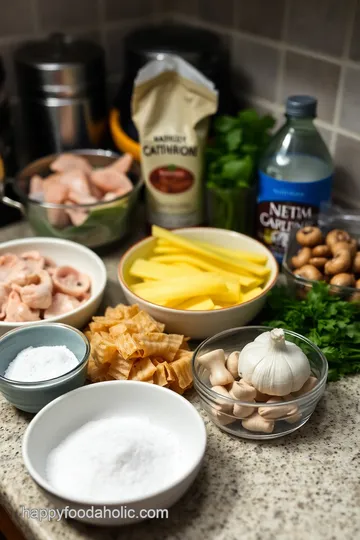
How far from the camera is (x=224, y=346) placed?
880 millimetres

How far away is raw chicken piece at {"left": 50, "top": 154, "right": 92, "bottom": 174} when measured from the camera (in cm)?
121

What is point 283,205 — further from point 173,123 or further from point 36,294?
point 36,294

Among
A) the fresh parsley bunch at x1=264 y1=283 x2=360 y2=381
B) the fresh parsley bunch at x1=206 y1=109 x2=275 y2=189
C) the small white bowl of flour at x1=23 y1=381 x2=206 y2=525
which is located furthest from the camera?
the fresh parsley bunch at x1=206 y1=109 x2=275 y2=189

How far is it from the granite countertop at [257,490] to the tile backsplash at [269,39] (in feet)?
1.81

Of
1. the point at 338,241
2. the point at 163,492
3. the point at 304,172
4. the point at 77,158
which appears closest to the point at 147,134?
the point at 77,158

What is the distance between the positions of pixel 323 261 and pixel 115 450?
1.55 feet

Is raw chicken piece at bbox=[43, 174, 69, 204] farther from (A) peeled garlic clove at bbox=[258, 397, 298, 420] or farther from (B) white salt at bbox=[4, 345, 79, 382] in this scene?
(A) peeled garlic clove at bbox=[258, 397, 298, 420]

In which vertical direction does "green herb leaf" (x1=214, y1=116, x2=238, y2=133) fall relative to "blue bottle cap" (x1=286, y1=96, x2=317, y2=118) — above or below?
below

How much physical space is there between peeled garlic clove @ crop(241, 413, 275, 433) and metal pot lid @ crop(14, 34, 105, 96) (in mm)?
794

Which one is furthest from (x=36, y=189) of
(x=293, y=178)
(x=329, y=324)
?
(x=329, y=324)

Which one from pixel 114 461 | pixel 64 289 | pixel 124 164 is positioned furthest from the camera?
pixel 124 164

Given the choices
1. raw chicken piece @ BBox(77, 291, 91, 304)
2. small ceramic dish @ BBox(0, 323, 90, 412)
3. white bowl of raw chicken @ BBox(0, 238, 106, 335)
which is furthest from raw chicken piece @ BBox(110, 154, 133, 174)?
small ceramic dish @ BBox(0, 323, 90, 412)

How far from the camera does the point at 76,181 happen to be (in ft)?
3.76

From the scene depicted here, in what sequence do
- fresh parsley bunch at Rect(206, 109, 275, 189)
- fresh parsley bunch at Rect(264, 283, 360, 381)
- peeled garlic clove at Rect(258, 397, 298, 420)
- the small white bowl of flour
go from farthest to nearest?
fresh parsley bunch at Rect(206, 109, 275, 189), fresh parsley bunch at Rect(264, 283, 360, 381), peeled garlic clove at Rect(258, 397, 298, 420), the small white bowl of flour
